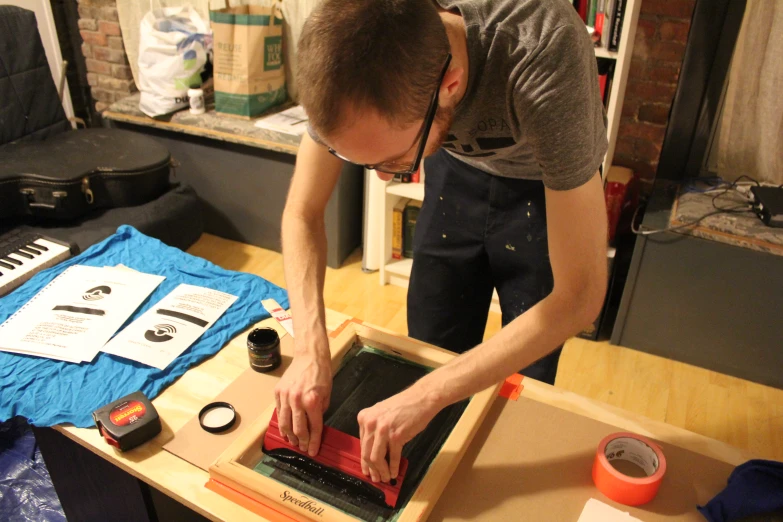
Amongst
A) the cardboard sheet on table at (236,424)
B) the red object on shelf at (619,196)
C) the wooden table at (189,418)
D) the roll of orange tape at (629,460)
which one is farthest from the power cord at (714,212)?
the cardboard sheet on table at (236,424)

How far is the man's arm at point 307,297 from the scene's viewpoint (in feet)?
3.19

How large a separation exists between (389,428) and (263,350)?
40cm

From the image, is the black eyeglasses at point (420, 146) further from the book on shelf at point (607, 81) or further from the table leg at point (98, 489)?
the book on shelf at point (607, 81)

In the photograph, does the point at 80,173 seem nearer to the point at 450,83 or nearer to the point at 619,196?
the point at 450,83

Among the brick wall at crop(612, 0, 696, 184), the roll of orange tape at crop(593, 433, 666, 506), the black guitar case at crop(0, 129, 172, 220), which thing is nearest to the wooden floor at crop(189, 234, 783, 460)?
the brick wall at crop(612, 0, 696, 184)

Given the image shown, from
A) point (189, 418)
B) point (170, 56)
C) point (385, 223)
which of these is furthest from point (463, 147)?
point (170, 56)

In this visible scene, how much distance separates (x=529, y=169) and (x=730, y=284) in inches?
50.5

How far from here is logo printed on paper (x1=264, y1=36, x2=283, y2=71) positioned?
2.58 m

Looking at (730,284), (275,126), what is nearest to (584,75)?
(730,284)

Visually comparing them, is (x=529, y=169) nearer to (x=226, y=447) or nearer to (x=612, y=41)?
(x=226, y=447)

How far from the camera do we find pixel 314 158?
117cm

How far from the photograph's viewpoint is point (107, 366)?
1227 millimetres

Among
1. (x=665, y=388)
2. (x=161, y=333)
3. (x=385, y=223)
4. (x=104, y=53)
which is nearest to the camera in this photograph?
(x=161, y=333)

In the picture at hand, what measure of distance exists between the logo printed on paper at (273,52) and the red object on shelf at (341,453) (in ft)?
6.49
